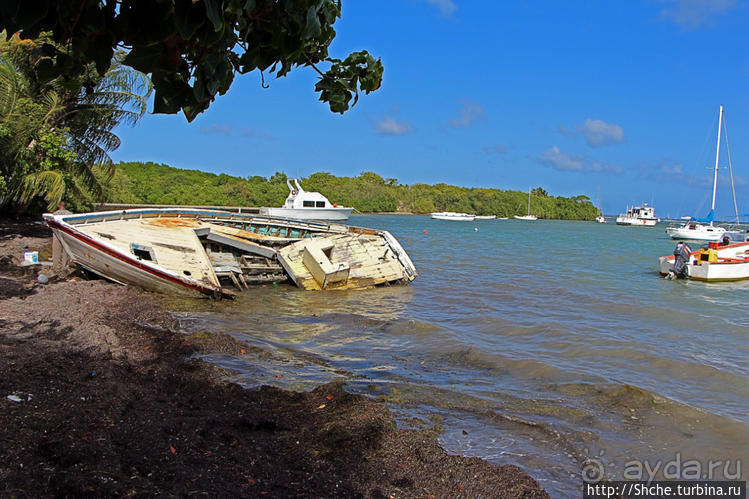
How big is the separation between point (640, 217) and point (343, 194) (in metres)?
60.8

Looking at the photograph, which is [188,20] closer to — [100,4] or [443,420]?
[100,4]

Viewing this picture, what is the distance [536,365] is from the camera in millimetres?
8891

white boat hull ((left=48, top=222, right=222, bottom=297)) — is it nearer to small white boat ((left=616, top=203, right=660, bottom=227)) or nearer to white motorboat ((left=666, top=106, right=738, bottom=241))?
white motorboat ((left=666, top=106, right=738, bottom=241))

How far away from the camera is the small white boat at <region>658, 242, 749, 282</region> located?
2053 centimetres

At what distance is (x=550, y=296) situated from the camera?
16.9m

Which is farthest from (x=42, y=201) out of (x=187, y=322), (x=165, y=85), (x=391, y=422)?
(x=165, y=85)

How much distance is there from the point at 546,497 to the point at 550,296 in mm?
13319

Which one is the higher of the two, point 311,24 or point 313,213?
point 311,24

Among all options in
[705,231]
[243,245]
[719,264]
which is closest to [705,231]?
[705,231]

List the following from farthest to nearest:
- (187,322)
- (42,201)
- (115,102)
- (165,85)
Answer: (42,201)
(115,102)
(187,322)
(165,85)

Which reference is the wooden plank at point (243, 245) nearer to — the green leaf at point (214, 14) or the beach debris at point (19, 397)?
the beach debris at point (19, 397)

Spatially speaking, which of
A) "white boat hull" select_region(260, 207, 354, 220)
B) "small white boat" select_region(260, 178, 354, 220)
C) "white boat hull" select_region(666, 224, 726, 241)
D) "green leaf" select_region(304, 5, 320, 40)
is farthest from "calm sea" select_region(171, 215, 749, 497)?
"white boat hull" select_region(666, 224, 726, 241)

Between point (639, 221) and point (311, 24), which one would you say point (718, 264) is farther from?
point (639, 221)

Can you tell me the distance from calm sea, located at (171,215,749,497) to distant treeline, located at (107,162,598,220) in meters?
16.7
